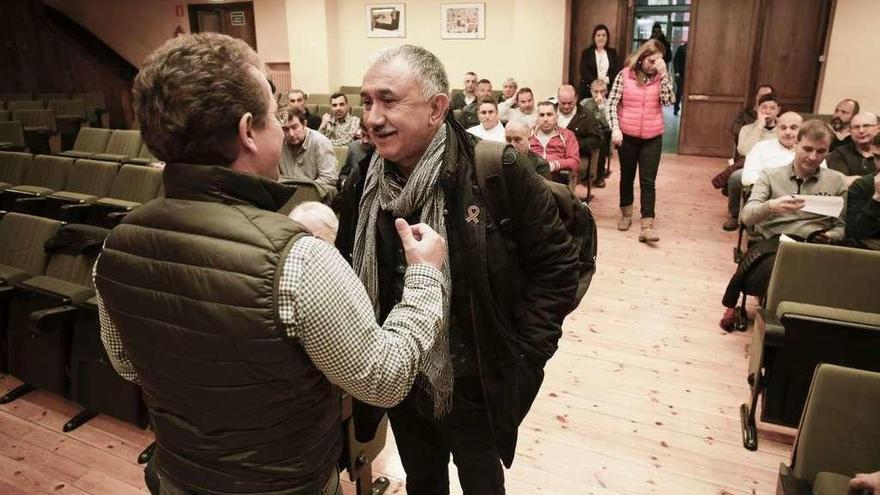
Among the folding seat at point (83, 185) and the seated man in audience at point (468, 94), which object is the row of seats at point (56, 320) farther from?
the seated man in audience at point (468, 94)

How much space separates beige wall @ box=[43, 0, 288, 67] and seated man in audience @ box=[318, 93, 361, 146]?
5575 mm

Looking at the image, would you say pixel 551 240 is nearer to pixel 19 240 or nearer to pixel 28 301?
pixel 28 301

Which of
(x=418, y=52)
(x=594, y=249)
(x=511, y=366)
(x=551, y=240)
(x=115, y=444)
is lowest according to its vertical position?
(x=115, y=444)

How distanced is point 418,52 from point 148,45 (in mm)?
13213

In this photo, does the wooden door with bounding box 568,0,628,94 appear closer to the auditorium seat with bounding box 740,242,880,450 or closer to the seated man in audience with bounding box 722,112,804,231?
the seated man in audience with bounding box 722,112,804,231

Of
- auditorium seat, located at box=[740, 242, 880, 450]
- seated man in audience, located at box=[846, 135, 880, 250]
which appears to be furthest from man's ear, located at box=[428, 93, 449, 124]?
seated man in audience, located at box=[846, 135, 880, 250]

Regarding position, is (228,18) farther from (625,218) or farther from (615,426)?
(615,426)

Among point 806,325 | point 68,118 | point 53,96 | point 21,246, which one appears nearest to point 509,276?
point 806,325

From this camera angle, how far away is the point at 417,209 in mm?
1312

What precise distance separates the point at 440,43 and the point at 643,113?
232 inches

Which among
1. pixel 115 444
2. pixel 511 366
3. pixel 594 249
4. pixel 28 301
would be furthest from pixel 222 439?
pixel 28 301

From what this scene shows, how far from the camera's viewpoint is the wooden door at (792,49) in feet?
24.7

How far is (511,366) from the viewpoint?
134cm

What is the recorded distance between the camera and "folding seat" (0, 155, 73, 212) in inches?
172
